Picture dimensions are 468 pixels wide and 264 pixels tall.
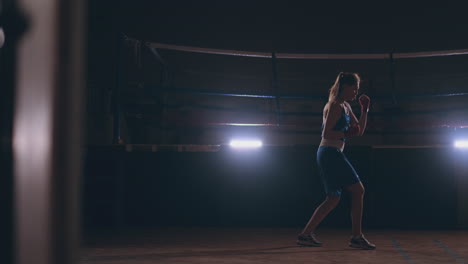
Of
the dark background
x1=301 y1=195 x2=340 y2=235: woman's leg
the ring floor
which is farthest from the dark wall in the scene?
x1=301 y1=195 x2=340 y2=235: woman's leg

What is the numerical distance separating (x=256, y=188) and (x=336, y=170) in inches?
62.0

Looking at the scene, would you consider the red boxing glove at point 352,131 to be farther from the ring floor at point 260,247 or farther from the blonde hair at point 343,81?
the ring floor at point 260,247

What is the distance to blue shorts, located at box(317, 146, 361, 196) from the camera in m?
4.03

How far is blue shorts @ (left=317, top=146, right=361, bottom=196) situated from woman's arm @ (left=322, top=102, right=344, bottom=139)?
0.34ft

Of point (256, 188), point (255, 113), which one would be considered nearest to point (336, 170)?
point (256, 188)

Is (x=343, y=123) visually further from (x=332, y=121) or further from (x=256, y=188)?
(x=256, y=188)

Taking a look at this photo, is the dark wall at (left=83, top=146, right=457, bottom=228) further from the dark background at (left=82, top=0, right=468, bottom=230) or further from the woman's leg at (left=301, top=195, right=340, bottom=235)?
the woman's leg at (left=301, top=195, right=340, bottom=235)

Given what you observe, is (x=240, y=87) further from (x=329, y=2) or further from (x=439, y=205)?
(x=439, y=205)

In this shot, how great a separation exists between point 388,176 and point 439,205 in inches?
23.3

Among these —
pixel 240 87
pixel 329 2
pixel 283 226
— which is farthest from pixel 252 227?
pixel 240 87

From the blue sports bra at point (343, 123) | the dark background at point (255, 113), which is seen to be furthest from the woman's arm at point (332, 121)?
the dark background at point (255, 113)

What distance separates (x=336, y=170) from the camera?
159 inches

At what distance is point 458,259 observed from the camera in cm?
359

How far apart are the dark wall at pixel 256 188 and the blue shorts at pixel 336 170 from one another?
4.18 feet
